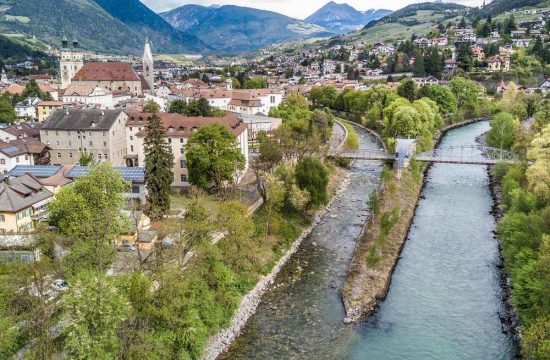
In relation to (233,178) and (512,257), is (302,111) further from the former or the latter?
(512,257)

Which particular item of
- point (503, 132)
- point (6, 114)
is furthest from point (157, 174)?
point (6, 114)

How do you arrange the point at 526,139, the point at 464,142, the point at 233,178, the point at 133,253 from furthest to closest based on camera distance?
the point at 464,142 → the point at 526,139 → the point at 233,178 → the point at 133,253

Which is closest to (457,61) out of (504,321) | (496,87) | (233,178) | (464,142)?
(496,87)

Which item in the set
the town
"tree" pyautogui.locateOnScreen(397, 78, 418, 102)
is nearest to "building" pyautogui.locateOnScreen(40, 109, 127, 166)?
the town

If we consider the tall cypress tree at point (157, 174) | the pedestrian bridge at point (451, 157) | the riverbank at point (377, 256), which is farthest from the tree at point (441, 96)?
the tall cypress tree at point (157, 174)

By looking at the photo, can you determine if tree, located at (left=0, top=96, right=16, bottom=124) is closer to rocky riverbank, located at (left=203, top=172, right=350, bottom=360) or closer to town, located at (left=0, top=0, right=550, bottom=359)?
town, located at (left=0, top=0, right=550, bottom=359)

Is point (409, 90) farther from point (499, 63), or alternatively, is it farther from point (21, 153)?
point (21, 153)
